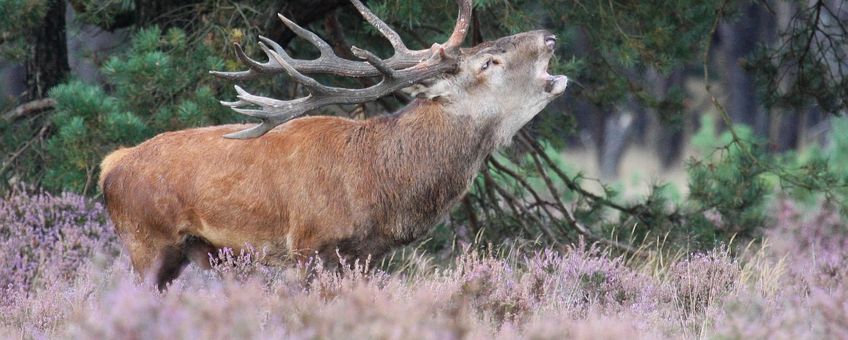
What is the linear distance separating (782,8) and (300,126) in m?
24.0

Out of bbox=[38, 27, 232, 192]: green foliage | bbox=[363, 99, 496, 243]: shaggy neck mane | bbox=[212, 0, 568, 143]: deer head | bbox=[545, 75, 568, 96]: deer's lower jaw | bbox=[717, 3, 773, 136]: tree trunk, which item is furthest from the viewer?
bbox=[717, 3, 773, 136]: tree trunk

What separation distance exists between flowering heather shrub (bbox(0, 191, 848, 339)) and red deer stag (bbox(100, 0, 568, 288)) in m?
0.17

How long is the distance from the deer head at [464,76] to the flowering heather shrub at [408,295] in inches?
30.1

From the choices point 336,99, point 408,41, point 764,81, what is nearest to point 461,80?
point 336,99

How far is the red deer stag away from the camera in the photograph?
5.98 metres

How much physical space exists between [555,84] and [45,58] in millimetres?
4433

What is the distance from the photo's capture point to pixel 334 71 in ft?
20.7

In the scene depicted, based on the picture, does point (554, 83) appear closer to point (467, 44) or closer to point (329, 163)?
point (329, 163)

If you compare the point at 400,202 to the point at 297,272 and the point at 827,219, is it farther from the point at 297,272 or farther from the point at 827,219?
the point at 827,219

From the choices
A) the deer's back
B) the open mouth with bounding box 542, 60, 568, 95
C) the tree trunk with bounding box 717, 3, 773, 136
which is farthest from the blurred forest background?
A: the tree trunk with bounding box 717, 3, 773, 136

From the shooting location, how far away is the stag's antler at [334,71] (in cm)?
597

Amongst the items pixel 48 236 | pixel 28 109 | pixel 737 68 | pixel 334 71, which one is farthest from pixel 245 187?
pixel 737 68

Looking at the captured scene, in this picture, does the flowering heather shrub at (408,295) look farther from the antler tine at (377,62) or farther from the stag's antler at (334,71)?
the antler tine at (377,62)

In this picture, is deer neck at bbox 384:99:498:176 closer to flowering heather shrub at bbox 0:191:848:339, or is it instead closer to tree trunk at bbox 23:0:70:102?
flowering heather shrub at bbox 0:191:848:339
